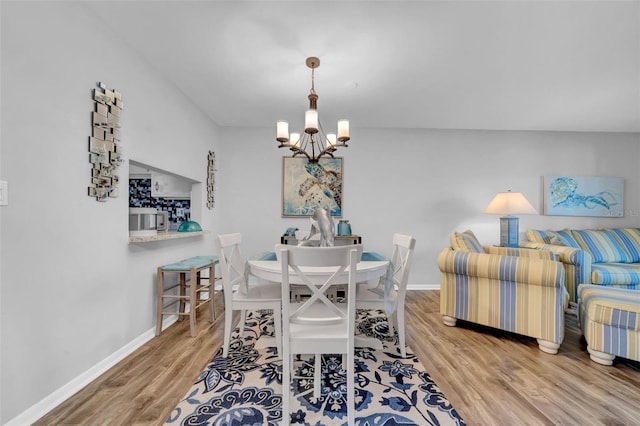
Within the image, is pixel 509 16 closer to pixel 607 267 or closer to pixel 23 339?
pixel 607 267

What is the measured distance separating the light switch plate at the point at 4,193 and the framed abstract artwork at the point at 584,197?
5.71m

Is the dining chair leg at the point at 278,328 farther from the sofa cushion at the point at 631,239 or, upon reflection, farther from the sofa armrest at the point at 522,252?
the sofa cushion at the point at 631,239

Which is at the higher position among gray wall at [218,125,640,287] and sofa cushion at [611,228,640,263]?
gray wall at [218,125,640,287]

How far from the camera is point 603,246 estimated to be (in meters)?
3.63

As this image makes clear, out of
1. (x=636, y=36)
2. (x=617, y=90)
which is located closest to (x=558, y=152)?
(x=617, y=90)

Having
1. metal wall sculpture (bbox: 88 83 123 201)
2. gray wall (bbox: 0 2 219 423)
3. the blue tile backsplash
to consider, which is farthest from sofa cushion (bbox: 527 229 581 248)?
the blue tile backsplash

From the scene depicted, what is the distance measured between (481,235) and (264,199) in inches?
133

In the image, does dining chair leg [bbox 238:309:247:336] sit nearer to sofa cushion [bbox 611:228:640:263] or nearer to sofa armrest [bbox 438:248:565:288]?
sofa armrest [bbox 438:248:565:288]

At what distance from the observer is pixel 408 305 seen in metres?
3.38

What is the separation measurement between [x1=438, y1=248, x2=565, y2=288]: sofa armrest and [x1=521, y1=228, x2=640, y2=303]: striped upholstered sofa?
1265 mm

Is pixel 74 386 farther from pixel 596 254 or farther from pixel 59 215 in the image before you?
pixel 596 254

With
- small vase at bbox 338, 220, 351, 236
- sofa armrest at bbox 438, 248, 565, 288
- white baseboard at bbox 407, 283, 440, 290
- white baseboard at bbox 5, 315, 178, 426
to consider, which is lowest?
white baseboard at bbox 407, 283, 440, 290

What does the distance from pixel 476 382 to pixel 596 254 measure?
3174 millimetres

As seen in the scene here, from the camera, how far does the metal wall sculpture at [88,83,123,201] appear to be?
5.92ft
